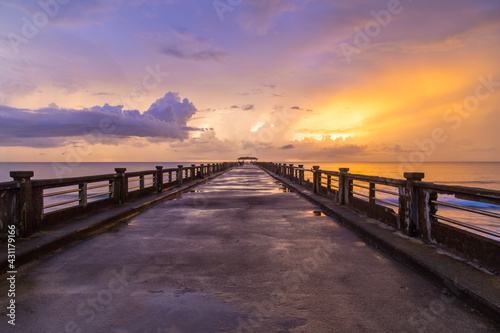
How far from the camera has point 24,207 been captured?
23.9ft

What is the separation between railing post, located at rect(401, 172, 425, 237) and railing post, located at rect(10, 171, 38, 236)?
324 inches

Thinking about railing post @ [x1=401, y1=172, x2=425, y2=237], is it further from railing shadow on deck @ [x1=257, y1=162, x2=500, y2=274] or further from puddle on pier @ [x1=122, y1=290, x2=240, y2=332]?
puddle on pier @ [x1=122, y1=290, x2=240, y2=332]

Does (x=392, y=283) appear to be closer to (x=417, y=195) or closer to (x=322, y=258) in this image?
(x=322, y=258)

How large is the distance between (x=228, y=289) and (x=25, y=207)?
5567 mm

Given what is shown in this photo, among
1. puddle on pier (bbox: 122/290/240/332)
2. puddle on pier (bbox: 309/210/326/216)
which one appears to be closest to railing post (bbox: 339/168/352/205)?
puddle on pier (bbox: 309/210/326/216)

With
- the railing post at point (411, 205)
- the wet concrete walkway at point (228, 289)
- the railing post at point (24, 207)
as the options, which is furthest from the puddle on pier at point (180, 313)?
the railing post at point (411, 205)

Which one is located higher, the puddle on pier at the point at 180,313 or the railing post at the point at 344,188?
the railing post at the point at 344,188

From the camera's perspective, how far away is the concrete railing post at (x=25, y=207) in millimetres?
7148

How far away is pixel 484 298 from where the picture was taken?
151 inches

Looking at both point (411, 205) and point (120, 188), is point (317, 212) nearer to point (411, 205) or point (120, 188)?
point (411, 205)

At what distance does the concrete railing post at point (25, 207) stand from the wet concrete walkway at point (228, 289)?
1.25 m

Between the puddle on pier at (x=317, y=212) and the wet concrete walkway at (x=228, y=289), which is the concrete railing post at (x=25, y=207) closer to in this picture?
the wet concrete walkway at (x=228, y=289)

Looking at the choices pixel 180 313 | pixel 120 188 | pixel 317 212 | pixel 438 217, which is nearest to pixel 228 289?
pixel 180 313

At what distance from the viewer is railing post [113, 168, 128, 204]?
12789 millimetres
